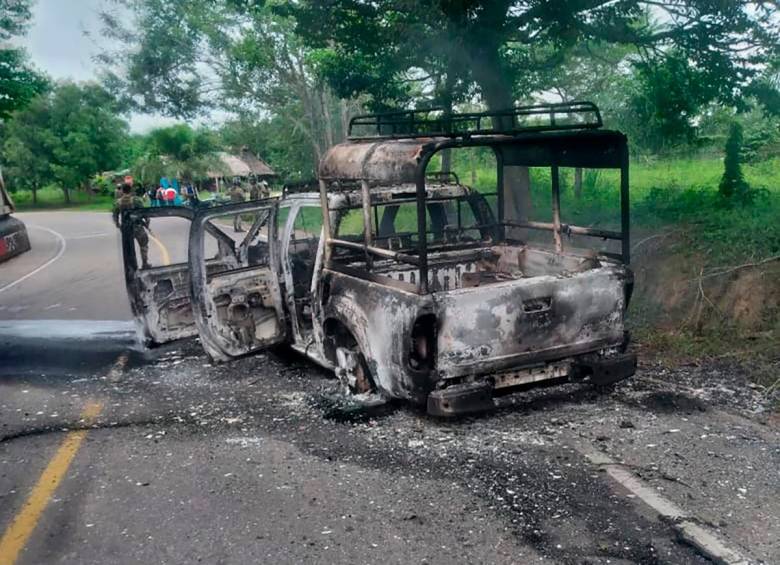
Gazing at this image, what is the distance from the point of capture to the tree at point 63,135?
44000mm

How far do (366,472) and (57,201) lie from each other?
49875 mm

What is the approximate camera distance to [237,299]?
7004mm

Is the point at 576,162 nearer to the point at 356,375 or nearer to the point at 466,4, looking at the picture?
the point at 356,375

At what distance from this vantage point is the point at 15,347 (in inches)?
356

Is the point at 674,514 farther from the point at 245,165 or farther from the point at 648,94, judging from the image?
the point at 245,165

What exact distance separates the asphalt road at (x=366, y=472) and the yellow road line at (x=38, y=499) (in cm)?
2

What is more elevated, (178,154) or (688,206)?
(178,154)

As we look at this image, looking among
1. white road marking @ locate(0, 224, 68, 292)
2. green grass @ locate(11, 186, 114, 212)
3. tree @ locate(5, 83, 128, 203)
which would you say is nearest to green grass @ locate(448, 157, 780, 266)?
white road marking @ locate(0, 224, 68, 292)

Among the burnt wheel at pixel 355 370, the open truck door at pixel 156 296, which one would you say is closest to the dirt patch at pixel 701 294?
the burnt wheel at pixel 355 370

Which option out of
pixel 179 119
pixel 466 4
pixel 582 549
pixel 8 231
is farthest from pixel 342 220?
pixel 179 119

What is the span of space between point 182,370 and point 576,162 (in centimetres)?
432

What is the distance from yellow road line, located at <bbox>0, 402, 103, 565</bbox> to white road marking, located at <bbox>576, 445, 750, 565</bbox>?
3.39 m

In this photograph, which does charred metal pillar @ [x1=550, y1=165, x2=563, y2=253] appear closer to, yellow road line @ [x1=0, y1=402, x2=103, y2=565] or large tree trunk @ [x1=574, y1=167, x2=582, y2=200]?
yellow road line @ [x1=0, y1=402, x2=103, y2=565]

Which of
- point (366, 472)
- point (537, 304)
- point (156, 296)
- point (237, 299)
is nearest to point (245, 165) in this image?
point (156, 296)
